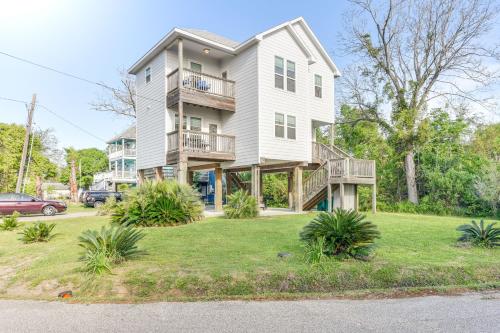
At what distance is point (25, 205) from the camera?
19.4 metres

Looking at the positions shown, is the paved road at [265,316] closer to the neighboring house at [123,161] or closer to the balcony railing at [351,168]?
the balcony railing at [351,168]

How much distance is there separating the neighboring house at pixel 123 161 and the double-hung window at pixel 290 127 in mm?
27759

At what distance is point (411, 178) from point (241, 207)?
14143 mm

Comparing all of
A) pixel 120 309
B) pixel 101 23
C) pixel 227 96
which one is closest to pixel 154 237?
pixel 120 309

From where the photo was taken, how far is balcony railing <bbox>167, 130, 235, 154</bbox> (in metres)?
15.7

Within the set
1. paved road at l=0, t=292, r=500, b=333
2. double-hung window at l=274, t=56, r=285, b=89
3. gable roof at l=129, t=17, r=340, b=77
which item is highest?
gable roof at l=129, t=17, r=340, b=77

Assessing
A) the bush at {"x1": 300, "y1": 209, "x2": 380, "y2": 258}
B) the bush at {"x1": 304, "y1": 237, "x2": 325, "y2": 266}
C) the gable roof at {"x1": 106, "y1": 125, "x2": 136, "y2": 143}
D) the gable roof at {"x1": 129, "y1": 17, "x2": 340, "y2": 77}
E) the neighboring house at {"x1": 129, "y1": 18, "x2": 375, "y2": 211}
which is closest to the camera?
the bush at {"x1": 304, "y1": 237, "x2": 325, "y2": 266}

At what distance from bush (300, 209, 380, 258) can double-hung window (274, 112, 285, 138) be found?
10619 mm

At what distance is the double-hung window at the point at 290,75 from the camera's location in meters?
17.8

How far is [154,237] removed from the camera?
9.24 m

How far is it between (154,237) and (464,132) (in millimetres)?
22299

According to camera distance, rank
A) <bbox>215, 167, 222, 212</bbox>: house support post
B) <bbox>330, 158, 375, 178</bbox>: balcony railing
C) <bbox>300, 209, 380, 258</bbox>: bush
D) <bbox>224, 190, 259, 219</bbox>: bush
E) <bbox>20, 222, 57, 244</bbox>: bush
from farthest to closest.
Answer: <bbox>215, 167, 222, 212</bbox>: house support post → <bbox>330, 158, 375, 178</bbox>: balcony railing → <bbox>224, 190, 259, 219</bbox>: bush → <bbox>20, 222, 57, 244</bbox>: bush → <bbox>300, 209, 380, 258</bbox>: bush

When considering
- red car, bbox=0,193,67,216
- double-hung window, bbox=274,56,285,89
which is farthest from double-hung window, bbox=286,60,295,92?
red car, bbox=0,193,67,216

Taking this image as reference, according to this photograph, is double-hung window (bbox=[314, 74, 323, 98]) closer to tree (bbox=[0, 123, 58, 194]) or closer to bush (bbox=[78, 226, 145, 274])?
bush (bbox=[78, 226, 145, 274])
